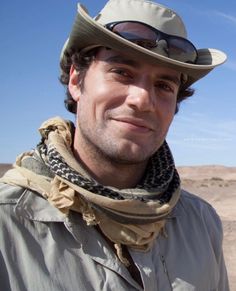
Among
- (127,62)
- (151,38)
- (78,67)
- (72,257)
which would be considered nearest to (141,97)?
(127,62)

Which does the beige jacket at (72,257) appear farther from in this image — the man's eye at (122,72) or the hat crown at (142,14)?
the hat crown at (142,14)

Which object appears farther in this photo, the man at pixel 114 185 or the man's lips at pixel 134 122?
the man's lips at pixel 134 122

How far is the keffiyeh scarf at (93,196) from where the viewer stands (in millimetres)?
2201

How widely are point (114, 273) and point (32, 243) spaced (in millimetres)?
412

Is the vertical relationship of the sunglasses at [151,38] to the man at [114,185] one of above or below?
above

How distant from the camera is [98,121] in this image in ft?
7.81

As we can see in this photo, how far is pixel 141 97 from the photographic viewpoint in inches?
91.3

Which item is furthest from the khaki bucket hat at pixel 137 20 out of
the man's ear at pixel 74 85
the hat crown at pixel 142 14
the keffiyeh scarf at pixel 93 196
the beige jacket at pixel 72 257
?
the beige jacket at pixel 72 257

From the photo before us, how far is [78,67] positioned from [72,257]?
3.49 ft

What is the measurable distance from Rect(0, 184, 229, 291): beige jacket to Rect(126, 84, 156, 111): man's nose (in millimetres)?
611

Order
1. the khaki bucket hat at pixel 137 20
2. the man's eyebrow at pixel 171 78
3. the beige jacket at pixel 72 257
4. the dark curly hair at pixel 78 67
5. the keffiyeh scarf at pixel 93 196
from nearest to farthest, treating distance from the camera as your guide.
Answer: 1. the beige jacket at pixel 72 257
2. the keffiyeh scarf at pixel 93 196
3. the khaki bucket hat at pixel 137 20
4. the man's eyebrow at pixel 171 78
5. the dark curly hair at pixel 78 67

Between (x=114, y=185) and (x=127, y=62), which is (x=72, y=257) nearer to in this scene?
(x=114, y=185)

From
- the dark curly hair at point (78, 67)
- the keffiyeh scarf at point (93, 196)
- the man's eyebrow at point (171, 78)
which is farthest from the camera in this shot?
the dark curly hair at point (78, 67)

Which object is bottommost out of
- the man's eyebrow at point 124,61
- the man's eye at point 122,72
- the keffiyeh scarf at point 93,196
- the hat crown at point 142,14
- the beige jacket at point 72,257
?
the beige jacket at point 72,257
